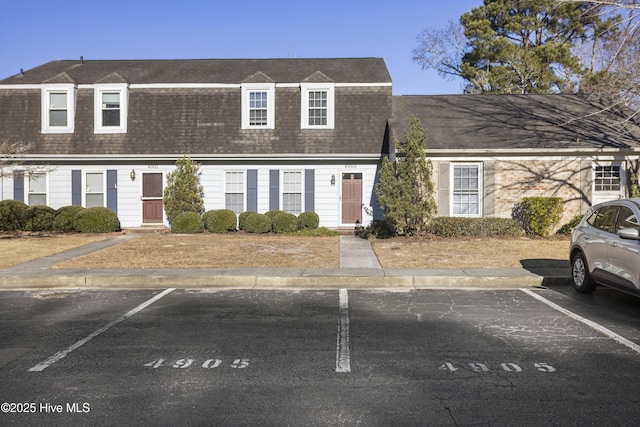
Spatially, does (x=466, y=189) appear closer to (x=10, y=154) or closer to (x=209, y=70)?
(x=209, y=70)

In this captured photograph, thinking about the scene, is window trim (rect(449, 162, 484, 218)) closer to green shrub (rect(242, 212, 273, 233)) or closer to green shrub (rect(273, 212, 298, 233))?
green shrub (rect(273, 212, 298, 233))

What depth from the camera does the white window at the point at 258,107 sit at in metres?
20.7

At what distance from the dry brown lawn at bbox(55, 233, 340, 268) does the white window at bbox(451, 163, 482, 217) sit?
15.0 feet

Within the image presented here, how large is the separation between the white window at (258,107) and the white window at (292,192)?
2.30m

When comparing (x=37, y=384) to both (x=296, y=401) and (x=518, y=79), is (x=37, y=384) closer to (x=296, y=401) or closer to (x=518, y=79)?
(x=296, y=401)

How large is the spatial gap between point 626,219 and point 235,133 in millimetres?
15181

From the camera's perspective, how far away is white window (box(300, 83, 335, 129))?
20.7 m

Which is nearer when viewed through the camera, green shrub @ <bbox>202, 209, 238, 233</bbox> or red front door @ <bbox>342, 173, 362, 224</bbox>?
green shrub @ <bbox>202, 209, 238, 233</bbox>

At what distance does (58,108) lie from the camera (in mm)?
20922

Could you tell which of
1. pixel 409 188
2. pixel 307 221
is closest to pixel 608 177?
pixel 409 188

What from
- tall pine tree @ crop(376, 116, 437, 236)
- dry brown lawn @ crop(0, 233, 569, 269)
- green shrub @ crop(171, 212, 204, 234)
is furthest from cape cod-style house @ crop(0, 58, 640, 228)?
dry brown lawn @ crop(0, 233, 569, 269)

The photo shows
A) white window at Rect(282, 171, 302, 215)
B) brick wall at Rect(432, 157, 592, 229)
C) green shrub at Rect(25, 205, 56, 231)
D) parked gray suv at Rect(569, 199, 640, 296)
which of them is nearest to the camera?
parked gray suv at Rect(569, 199, 640, 296)

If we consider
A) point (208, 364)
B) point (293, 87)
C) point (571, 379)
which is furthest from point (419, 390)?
point (293, 87)

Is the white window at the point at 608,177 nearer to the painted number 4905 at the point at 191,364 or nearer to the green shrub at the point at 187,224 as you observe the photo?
the green shrub at the point at 187,224
